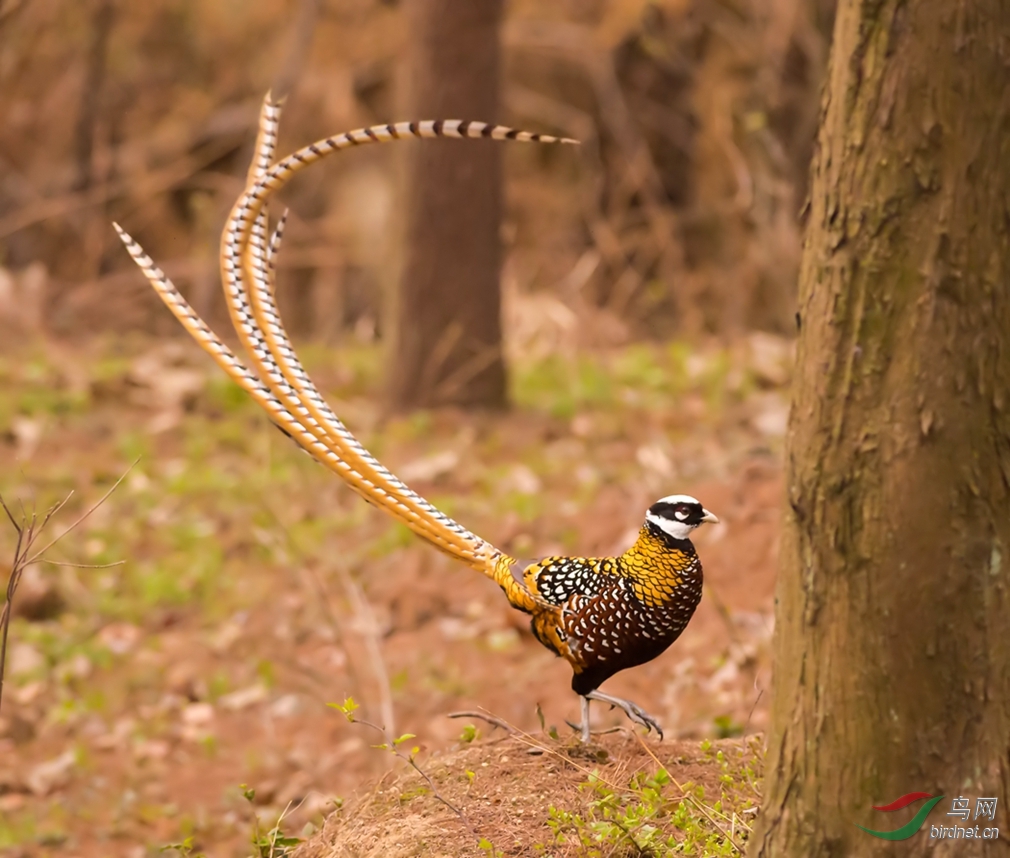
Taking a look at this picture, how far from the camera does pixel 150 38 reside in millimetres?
14062

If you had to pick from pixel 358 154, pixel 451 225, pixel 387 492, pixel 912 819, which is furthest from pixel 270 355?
pixel 358 154

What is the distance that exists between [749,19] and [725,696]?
355 inches

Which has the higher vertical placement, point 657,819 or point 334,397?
point 657,819

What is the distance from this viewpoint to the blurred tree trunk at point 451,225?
7758 millimetres

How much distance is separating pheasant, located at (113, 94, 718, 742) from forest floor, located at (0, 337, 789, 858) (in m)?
0.38

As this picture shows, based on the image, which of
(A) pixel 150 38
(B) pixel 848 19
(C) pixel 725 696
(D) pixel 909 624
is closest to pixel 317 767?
(C) pixel 725 696

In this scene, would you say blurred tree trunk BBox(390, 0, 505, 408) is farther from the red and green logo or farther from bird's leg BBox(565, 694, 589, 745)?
the red and green logo

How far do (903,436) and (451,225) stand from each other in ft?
19.6

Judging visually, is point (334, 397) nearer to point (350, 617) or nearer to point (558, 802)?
point (350, 617)

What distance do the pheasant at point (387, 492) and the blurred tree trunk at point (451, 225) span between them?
4998 mm

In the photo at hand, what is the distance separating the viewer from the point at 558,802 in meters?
2.97

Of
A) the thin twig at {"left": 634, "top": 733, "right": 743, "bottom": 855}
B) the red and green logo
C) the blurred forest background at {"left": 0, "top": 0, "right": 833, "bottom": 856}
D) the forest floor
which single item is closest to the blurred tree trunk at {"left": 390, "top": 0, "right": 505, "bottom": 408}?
the blurred forest background at {"left": 0, "top": 0, "right": 833, "bottom": 856}

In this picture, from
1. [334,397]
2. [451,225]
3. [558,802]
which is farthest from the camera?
[334,397]
